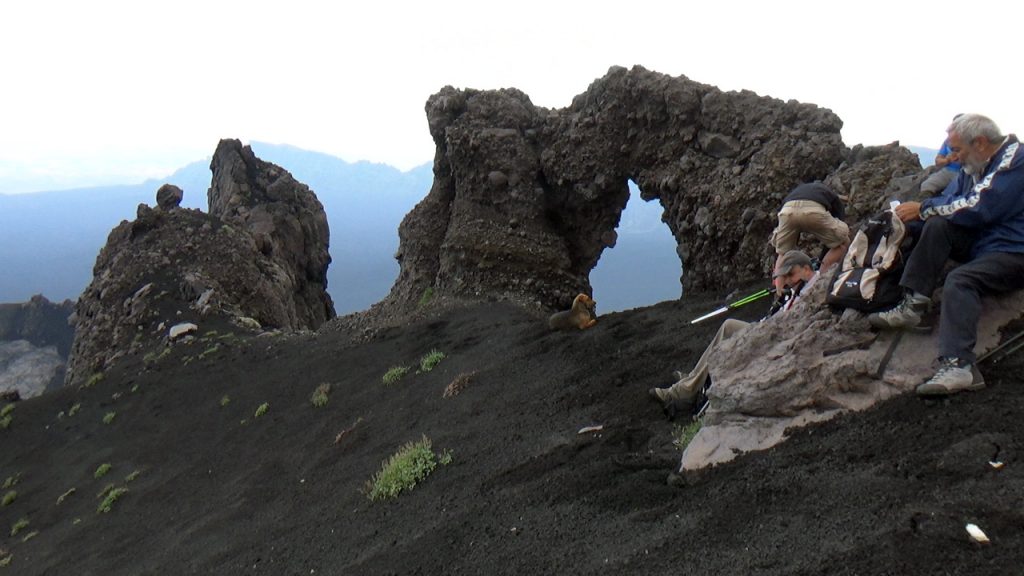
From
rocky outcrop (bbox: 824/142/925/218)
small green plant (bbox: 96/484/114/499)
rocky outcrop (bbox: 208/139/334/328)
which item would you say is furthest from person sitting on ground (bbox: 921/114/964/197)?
rocky outcrop (bbox: 208/139/334/328)

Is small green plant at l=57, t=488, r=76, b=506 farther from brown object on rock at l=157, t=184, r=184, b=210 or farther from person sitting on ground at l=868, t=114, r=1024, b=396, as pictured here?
brown object on rock at l=157, t=184, r=184, b=210

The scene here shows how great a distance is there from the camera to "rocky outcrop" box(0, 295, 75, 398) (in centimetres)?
8331

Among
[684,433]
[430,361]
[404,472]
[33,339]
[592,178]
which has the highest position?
[592,178]

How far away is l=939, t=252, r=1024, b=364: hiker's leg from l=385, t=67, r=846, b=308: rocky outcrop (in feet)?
37.2

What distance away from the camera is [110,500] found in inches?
687

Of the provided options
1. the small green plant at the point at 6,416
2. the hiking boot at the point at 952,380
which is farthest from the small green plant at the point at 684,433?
the small green plant at the point at 6,416

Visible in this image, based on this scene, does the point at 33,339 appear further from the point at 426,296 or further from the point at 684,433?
the point at 684,433

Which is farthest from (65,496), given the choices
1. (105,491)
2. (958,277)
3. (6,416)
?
(958,277)

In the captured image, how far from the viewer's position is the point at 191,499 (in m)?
15.5

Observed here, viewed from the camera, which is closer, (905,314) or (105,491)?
(905,314)

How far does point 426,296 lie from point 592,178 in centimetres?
875

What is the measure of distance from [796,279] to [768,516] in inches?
176

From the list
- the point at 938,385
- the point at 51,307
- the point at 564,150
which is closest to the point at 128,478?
the point at 564,150

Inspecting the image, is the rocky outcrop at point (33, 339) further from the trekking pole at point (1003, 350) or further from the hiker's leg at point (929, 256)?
the trekking pole at point (1003, 350)
